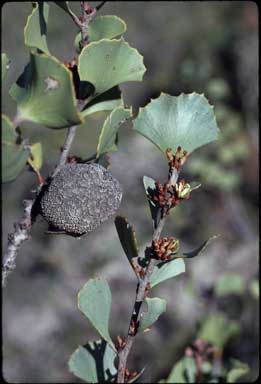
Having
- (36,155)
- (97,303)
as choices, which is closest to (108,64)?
(36,155)

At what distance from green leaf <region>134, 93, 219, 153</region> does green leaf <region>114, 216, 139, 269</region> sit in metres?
0.11

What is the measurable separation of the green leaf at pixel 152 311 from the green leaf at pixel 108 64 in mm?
257

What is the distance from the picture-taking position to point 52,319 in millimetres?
2785

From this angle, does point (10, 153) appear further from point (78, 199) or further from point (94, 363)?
point (94, 363)

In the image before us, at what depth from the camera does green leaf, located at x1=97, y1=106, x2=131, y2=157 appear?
67 cm

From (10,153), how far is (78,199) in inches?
4.1

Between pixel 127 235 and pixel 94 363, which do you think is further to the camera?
pixel 94 363

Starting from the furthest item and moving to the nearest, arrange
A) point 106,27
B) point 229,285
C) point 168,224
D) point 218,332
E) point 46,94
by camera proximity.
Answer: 1. point 168,224
2. point 229,285
3. point 218,332
4. point 106,27
5. point 46,94

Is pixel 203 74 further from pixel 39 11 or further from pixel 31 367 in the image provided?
pixel 39 11

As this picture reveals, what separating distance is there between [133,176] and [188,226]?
508 millimetres

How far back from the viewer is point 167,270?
27.3 inches

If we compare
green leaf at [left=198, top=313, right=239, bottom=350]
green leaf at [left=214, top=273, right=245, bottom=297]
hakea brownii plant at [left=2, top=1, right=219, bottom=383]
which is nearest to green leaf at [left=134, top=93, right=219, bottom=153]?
hakea brownii plant at [left=2, top=1, right=219, bottom=383]

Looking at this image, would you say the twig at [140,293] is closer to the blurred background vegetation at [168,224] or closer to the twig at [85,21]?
the twig at [85,21]

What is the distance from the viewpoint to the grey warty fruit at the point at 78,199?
664 millimetres
